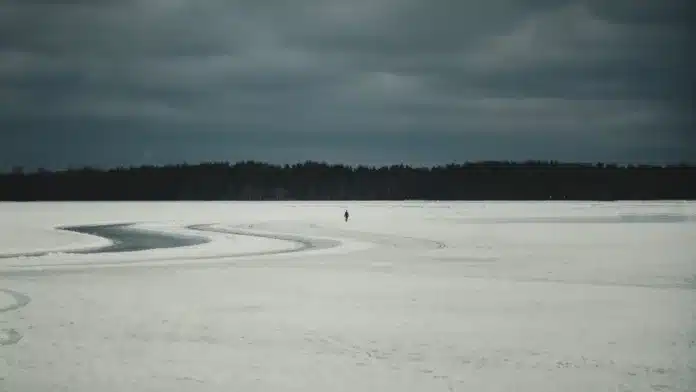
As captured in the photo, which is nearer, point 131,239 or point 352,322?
point 352,322

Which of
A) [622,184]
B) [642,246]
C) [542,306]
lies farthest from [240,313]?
[622,184]

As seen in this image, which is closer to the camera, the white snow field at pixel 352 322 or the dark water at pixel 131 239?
the white snow field at pixel 352 322

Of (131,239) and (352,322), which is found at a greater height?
(352,322)

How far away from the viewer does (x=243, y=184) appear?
16788 cm

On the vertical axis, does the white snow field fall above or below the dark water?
above

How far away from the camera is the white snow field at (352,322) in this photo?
7.74 m

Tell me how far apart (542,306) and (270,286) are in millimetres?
5407

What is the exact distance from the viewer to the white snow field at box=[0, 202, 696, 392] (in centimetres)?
774

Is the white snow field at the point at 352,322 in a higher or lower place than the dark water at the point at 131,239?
higher

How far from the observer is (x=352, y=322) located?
35.9 feet

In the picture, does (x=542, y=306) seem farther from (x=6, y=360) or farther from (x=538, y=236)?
(x=538, y=236)

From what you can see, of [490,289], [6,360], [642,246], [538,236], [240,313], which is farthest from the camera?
[538,236]

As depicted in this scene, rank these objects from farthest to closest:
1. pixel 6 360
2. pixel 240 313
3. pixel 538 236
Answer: pixel 538 236
pixel 240 313
pixel 6 360

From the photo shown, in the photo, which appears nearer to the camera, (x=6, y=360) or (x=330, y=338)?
(x=6, y=360)
